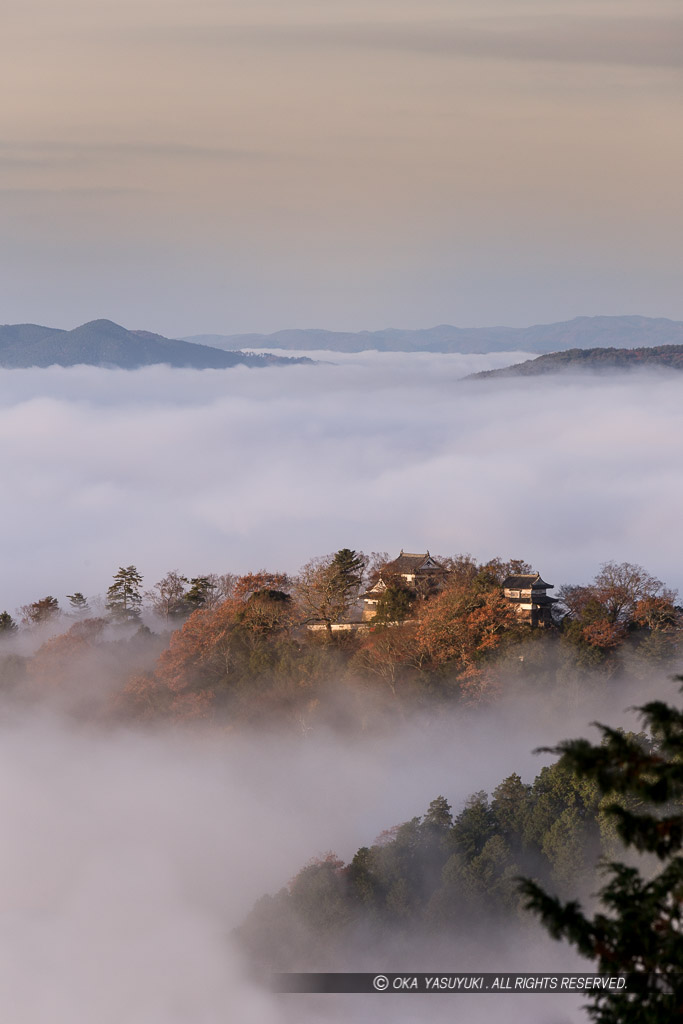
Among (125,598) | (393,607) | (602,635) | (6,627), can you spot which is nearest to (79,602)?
(6,627)

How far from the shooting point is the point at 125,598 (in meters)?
61.3

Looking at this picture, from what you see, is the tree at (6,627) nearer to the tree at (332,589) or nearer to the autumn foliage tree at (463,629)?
the tree at (332,589)

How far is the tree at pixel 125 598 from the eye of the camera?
199 feet

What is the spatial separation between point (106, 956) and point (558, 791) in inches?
567

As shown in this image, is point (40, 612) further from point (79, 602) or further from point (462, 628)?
point (462, 628)

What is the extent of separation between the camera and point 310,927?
99.4 feet

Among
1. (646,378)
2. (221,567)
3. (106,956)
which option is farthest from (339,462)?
(106,956)

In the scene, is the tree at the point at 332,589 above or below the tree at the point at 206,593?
above

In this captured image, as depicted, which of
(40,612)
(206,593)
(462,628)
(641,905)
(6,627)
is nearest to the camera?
(641,905)

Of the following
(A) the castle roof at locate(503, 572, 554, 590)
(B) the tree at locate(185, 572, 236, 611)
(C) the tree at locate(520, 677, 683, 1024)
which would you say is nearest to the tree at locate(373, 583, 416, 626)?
(A) the castle roof at locate(503, 572, 554, 590)

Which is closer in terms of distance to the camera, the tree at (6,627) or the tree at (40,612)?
the tree at (6,627)

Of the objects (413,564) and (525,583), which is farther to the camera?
(413,564)

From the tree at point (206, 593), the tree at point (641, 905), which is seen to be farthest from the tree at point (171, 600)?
the tree at point (641, 905)

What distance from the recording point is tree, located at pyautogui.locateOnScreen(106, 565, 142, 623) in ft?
199
